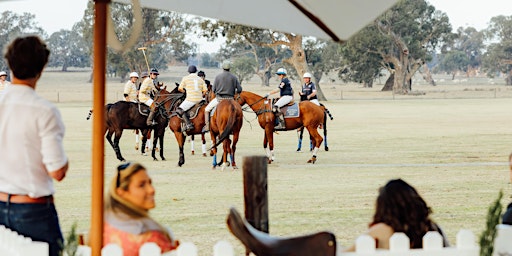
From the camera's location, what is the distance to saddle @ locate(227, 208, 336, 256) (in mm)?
4793

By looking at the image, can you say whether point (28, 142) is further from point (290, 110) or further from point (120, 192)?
point (290, 110)

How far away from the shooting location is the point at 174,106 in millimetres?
21203

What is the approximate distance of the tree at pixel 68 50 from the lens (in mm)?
128250

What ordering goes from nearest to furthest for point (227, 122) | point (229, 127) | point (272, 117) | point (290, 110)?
point (229, 127), point (227, 122), point (272, 117), point (290, 110)

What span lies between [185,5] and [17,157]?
91.0 inches

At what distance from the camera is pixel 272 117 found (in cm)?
2114

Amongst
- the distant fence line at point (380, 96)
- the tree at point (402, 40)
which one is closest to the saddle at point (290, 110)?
the distant fence line at point (380, 96)

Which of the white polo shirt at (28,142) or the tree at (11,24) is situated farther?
the tree at (11,24)

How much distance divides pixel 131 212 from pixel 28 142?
1.90 ft

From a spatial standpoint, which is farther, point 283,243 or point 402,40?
point 402,40

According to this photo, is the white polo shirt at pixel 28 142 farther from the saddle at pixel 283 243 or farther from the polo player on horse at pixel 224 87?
the polo player on horse at pixel 224 87

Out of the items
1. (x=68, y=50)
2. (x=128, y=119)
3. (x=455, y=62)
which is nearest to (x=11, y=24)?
(x=68, y=50)

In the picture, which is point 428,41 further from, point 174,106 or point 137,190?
point 137,190

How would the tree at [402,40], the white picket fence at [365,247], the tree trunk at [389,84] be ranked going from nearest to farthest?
the white picket fence at [365,247], the tree at [402,40], the tree trunk at [389,84]
